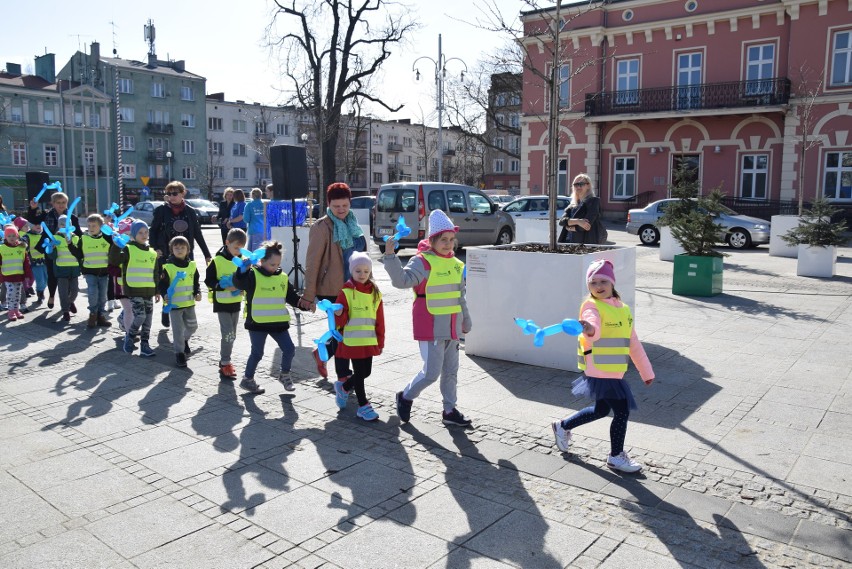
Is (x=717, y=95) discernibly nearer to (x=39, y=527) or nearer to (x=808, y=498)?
(x=808, y=498)

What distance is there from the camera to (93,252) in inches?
371

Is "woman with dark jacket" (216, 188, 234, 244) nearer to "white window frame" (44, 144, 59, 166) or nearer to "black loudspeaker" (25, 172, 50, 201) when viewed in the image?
"black loudspeaker" (25, 172, 50, 201)

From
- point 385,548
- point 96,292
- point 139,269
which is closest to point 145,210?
point 96,292

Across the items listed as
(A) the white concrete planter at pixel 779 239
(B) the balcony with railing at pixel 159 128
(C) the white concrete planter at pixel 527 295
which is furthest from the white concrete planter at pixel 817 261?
(B) the balcony with railing at pixel 159 128

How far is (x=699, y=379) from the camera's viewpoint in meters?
6.72

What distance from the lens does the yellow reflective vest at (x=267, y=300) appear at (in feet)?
A: 21.1

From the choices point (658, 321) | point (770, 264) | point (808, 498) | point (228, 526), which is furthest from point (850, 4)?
point (228, 526)

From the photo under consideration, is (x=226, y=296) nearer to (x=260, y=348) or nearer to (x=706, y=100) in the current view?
(x=260, y=348)

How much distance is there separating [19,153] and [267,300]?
5983 cm

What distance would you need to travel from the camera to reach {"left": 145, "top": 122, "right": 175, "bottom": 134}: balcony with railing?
6550cm

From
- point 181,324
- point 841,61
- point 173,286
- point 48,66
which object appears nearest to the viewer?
point 173,286

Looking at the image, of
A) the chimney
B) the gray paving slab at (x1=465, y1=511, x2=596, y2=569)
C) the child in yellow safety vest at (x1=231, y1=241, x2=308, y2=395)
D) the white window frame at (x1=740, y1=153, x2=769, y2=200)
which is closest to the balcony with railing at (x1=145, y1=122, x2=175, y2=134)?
the chimney

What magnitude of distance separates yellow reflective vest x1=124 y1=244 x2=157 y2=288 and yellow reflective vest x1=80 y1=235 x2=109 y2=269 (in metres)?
1.45

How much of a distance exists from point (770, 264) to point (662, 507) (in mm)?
14026
